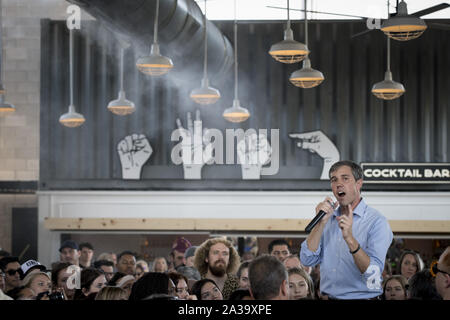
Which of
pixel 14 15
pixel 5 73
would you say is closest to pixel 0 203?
pixel 5 73

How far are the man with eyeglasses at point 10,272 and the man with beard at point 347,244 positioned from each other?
3228 mm

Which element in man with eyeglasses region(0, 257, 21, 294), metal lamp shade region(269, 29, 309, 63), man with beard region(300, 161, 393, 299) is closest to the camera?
man with beard region(300, 161, 393, 299)

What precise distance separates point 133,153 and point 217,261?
16.4 feet

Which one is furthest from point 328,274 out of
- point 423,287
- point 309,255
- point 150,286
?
point 423,287

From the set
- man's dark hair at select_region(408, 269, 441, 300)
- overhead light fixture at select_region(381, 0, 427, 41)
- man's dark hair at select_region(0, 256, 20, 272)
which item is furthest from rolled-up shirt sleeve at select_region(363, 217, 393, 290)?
man's dark hair at select_region(0, 256, 20, 272)

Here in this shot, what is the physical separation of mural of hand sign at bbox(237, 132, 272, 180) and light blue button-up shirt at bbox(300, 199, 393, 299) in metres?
6.95

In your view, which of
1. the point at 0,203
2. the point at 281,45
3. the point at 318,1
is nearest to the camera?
the point at 281,45

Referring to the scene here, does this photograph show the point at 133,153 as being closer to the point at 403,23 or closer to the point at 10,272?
the point at 10,272

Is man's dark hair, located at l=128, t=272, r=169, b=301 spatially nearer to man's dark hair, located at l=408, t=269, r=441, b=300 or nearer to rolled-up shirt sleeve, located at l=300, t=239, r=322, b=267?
rolled-up shirt sleeve, located at l=300, t=239, r=322, b=267

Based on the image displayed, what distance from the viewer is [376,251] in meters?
3.08

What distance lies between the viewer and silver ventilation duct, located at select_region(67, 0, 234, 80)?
5051mm

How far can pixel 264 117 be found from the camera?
10352mm

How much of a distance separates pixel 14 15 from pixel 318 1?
5.17 metres

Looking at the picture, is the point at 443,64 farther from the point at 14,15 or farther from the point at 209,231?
the point at 14,15
